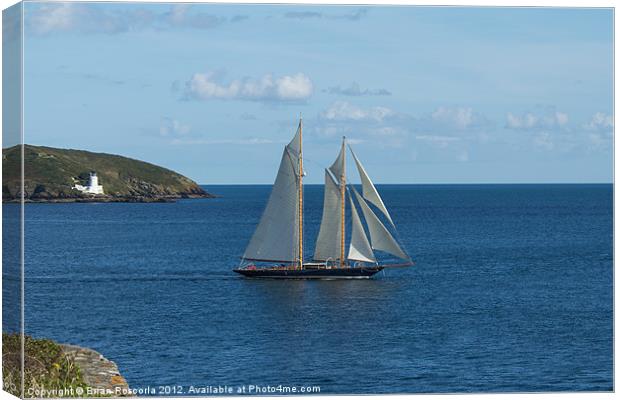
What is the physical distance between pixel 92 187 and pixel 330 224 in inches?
3910

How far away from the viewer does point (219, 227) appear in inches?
4589

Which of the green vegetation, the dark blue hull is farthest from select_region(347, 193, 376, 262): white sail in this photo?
the green vegetation

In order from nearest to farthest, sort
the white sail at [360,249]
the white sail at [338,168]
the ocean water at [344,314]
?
the ocean water at [344,314] → the white sail at [338,168] → the white sail at [360,249]

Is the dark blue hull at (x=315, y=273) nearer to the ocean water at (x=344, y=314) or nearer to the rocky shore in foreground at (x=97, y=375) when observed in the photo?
the ocean water at (x=344, y=314)

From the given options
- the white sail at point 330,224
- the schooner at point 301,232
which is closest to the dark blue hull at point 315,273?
the schooner at point 301,232

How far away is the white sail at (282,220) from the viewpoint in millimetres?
62562

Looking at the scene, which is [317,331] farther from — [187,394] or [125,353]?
[187,394]

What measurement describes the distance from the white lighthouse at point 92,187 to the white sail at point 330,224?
291 ft

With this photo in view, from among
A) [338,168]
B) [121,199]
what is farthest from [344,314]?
[121,199]

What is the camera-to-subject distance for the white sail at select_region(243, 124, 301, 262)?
205 ft

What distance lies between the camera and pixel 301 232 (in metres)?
64.6

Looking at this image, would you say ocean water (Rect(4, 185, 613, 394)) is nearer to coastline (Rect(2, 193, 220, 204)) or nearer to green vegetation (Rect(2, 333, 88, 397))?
green vegetation (Rect(2, 333, 88, 397))

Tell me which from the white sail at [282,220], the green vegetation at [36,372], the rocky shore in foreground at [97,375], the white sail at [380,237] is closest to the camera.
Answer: the green vegetation at [36,372]

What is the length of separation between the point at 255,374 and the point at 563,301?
2313 centimetres
